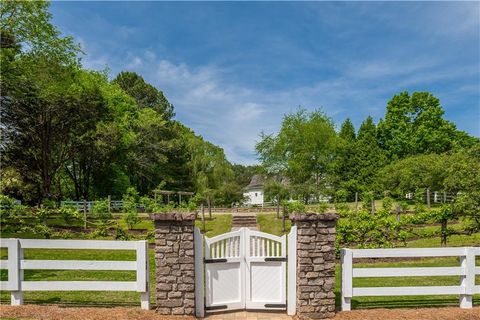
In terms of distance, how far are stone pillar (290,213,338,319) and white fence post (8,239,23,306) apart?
4.70 metres

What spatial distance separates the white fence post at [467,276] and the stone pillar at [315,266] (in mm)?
2414

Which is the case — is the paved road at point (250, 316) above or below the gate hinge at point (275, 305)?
below

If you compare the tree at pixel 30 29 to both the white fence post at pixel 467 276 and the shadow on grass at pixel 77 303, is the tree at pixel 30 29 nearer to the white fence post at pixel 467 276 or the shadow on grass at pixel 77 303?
the shadow on grass at pixel 77 303

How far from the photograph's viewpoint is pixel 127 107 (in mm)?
32375

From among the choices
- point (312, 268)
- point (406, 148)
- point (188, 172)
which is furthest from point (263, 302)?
point (406, 148)

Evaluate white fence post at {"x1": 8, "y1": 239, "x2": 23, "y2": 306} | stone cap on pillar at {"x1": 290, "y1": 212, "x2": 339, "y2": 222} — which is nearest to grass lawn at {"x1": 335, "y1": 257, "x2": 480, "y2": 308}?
stone cap on pillar at {"x1": 290, "y1": 212, "x2": 339, "y2": 222}

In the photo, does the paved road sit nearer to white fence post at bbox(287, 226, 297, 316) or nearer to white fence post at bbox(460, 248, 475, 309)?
white fence post at bbox(287, 226, 297, 316)

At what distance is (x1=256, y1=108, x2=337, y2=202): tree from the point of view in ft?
113

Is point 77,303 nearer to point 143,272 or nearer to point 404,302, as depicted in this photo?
point 143,272

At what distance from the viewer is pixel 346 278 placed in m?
5.38

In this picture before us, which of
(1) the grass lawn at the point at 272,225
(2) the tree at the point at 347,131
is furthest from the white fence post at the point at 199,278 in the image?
(2) the tree at the point at 347,131

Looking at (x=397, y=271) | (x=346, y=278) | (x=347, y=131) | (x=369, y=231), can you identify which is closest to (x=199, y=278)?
(x=346, y=278)

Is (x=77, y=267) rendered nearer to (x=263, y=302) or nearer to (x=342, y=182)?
(x=263, y=302)

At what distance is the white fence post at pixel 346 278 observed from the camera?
5367mm
